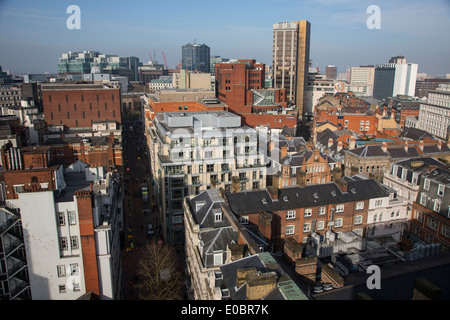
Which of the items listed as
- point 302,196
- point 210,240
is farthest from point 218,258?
point 302,196

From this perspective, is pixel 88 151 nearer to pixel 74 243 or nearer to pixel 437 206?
pixel 74 243

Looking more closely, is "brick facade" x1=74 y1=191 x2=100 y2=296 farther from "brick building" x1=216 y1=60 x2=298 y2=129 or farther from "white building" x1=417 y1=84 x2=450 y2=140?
"white building" x1=417 y1=84 x2=450 y2=140

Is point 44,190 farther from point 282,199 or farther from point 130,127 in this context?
point 130,127

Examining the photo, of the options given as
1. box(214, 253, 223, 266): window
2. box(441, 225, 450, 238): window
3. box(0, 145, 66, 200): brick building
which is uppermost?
box(0, 145, 66, 200): brick building

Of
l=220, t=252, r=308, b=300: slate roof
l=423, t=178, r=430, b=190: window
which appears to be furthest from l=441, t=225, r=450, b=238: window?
l=220, t=252, r=308, b=300: slate roof

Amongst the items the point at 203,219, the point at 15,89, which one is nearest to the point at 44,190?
the point at 203,219

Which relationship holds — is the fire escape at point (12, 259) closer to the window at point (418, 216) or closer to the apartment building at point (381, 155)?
the window at point (418, 216)
